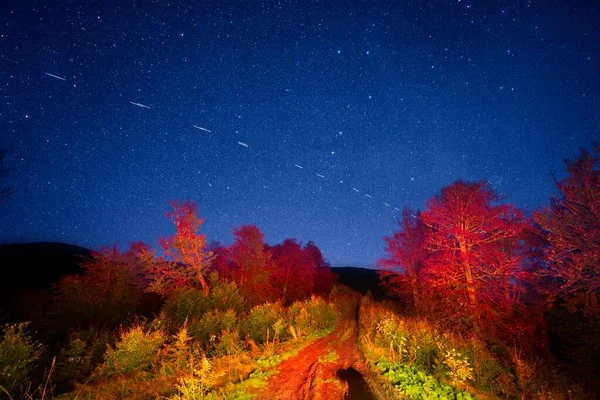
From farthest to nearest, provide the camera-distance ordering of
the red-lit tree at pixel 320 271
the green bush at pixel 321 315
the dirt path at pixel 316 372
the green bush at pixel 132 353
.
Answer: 1. the red-lit tree at pixel 320 271
2. the green bush at pixel 321 315
3. the green bush at pixel 132 353
4. the dirt path at pixel 316 372

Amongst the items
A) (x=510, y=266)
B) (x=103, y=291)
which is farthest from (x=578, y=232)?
(x=103, y=291)

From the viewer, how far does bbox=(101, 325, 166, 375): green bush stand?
29.6ft

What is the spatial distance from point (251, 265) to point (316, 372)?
2050 centimetres

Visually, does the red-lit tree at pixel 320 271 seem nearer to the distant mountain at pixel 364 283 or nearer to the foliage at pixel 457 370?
the distant mountain at pixel 364 283

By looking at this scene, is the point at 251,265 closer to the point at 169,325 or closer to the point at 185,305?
the point at 185,305

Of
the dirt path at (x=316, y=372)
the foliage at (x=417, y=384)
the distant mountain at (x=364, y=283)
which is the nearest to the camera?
the foliage at (x=417, y=384)

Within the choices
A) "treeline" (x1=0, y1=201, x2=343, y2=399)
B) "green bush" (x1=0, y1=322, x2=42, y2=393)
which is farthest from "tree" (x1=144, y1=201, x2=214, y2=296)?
"green bush" (x1=0, y1=322, x2=42, y2=393)

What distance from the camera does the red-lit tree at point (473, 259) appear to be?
1461 cm

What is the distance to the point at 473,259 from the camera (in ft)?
48.8

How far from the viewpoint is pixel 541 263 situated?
18656 mm

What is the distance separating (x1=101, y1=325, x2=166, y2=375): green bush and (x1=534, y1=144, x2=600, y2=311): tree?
760 inches

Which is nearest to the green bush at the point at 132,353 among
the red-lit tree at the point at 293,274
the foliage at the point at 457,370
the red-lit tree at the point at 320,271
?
the foliage at the point at 457,370

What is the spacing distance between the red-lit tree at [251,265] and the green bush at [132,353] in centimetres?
1796

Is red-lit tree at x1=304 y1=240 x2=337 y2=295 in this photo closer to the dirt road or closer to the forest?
the forest
